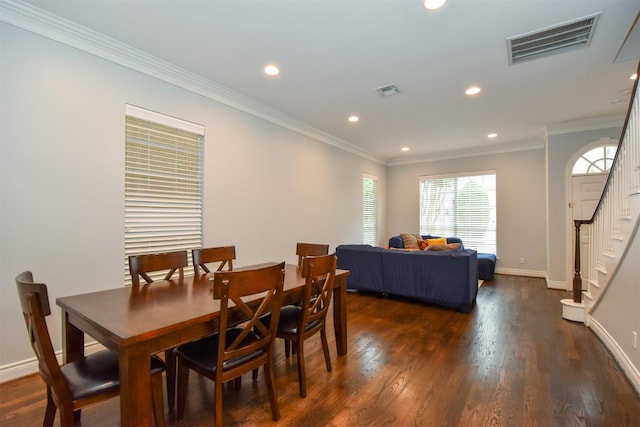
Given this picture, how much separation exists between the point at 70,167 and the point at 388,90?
3356mm

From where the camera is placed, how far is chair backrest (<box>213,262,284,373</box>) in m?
1.57

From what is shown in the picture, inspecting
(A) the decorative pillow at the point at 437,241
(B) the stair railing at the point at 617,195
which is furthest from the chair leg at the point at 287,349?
(A) the decorative pillow at the point at 437,241

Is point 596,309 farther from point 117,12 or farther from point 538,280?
point 117,12

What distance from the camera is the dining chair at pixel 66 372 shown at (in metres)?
1.30

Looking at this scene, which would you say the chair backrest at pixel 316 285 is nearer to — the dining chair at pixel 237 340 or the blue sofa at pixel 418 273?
the dining chair at pixel 237 340

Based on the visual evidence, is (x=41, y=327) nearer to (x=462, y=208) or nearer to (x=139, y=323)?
(x=139, y=323)

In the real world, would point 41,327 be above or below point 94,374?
above

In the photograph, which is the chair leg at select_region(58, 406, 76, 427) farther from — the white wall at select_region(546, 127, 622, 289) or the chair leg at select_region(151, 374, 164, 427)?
the white wall at select_region(546, 127, 622, 289)

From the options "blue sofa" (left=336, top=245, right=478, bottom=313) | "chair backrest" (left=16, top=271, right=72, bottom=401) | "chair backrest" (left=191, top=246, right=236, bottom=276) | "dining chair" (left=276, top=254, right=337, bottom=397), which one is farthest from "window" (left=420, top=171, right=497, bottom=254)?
"chair backrest" (left=16, top=271, right=72, bottom=401)

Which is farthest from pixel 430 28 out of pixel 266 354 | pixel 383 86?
pixel 266 354

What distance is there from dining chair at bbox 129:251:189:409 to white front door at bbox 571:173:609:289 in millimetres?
5857

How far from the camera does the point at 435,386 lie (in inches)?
87.7

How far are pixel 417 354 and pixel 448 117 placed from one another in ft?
11.7

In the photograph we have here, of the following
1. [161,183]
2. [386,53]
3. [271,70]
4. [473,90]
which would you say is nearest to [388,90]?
[386,53]
